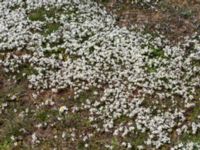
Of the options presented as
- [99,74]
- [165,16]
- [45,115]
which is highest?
[165,16]

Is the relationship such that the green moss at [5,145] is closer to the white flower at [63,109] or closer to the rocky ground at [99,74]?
the rocky ground at [99,74]

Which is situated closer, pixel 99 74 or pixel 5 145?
pixel 5 145

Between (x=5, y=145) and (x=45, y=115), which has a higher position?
(x=45, y=115)

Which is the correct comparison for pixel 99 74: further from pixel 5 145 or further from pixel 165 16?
pixel 165 16

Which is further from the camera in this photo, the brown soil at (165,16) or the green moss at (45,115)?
the brown soil at (165,16)

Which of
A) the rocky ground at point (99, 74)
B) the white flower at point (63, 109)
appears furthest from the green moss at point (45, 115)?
the white flower at point (63, 109)

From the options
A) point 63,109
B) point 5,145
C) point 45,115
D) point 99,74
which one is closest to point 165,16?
point 99,74

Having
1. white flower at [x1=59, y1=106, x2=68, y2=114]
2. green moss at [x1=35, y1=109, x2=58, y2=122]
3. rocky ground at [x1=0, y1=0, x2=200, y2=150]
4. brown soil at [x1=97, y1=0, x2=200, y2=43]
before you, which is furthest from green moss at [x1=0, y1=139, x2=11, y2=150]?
brown soil at [x1=97, y1=0, x2=200, y2=43]

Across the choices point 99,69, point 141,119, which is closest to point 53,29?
point 99,69
